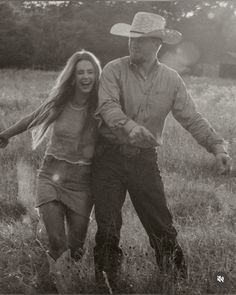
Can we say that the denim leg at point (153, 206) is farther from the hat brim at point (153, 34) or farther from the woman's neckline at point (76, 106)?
the hat brim at point (153, 34)

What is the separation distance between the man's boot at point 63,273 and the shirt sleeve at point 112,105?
3.33 ft

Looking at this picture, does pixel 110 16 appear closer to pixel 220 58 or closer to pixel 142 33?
pixel 220 58

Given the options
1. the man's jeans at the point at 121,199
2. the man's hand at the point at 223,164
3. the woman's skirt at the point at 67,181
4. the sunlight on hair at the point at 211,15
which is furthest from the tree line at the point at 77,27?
the man's hand at the point at 223,164

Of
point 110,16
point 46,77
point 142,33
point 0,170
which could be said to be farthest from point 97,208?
point 110,16

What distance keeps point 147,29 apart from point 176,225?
Result: 7.02 feet

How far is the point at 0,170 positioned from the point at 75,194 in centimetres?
326

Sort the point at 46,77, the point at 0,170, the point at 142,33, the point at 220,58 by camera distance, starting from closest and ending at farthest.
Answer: the point at 142,33
the point at 0,170
the point at 46,77
the point at 220,58

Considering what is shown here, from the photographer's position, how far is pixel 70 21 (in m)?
26.3

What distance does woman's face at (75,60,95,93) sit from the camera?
400cm

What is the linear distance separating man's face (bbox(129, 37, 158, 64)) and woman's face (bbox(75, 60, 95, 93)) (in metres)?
0.38

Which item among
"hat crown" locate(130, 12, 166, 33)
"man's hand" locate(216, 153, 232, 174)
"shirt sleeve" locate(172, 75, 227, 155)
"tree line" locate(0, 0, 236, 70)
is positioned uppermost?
"hat crown" locate(130, 12, 166, 33)

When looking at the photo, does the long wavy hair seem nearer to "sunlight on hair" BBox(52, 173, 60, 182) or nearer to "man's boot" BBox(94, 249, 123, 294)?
"sunlight on hair" BBox(52, 173, 60, 182)

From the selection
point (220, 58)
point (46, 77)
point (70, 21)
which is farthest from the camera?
point (220, 58)

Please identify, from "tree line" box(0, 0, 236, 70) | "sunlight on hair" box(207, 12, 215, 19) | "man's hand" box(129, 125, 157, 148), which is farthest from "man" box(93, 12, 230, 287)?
"sunlight on hair" box(207, 12, 215, 19)
